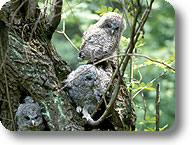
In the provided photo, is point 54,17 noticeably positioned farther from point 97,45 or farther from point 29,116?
point 29,116

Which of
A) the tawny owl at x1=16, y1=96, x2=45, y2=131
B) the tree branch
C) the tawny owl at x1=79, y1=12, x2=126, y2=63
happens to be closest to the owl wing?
the tawny owl at x1=79, y1=12, x2=126, y2=63

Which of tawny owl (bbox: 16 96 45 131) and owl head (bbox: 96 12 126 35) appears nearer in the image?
tawny owl (bbox: 16 96 45 131)

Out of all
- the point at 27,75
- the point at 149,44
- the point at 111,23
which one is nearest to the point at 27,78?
the point at 27,75

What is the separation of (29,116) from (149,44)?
37.6 inches

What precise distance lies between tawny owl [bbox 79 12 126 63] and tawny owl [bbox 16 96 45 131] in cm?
39

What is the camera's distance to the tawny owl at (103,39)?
5.15 ft

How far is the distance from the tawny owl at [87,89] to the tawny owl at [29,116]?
21cm

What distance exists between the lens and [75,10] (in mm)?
1892

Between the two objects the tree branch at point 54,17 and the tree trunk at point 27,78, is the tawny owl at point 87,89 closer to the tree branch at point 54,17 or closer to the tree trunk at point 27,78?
the tree trunk at point 27,78

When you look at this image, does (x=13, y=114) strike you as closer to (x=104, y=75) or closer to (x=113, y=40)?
(x=104, y=75)

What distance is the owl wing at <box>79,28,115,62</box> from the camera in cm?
157

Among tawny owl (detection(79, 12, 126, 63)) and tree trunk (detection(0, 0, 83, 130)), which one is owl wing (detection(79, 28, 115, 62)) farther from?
tree trunk (detection(0, 0, 83, 130))

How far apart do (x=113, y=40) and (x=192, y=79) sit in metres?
0.51

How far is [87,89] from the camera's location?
1.51 metres
